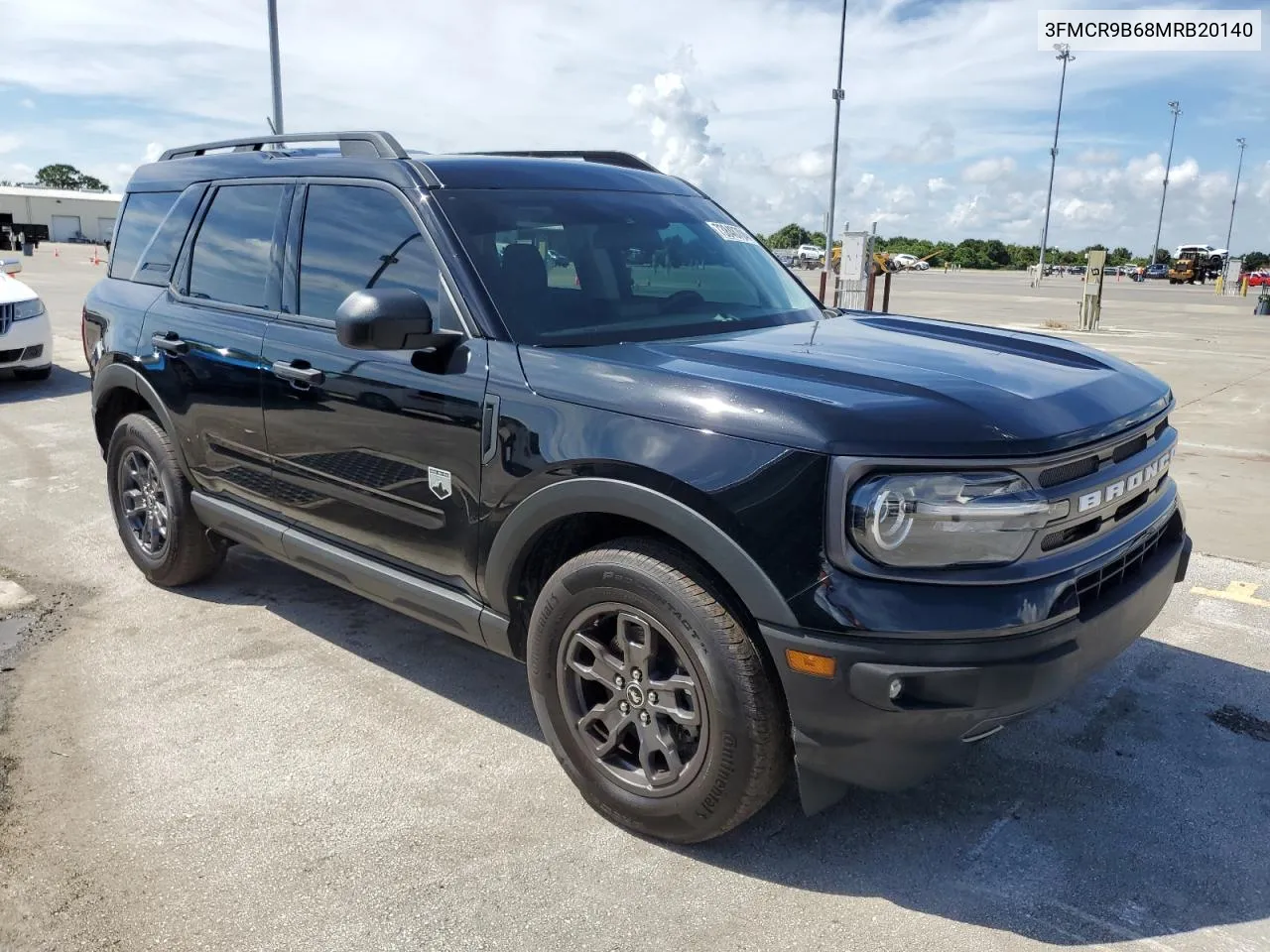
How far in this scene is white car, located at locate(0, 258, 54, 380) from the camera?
992 cm

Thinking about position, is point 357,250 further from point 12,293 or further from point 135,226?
point 12,293

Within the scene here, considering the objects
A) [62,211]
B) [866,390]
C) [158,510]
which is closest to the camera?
[866,390]

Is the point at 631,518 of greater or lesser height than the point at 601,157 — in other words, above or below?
below

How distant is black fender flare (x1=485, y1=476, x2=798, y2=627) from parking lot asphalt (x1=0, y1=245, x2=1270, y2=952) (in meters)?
0.73

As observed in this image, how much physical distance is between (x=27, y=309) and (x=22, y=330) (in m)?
0.32

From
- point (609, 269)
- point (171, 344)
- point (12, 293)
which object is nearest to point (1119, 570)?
point (609, 269)

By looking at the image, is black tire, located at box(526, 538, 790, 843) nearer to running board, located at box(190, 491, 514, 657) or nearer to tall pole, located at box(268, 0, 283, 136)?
running board, located at box(190, 491, 514, 657)

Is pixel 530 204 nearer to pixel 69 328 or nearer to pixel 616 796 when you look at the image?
pixel 616 796

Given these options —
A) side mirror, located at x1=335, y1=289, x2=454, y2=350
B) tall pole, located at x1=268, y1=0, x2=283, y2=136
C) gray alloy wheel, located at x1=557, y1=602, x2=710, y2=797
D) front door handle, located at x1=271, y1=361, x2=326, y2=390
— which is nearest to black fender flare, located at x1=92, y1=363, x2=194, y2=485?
front door handle, located at x1=271, y1=361, x2=326, y2=390

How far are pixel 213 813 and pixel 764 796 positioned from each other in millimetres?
1636

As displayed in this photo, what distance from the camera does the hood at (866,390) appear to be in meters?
2.35

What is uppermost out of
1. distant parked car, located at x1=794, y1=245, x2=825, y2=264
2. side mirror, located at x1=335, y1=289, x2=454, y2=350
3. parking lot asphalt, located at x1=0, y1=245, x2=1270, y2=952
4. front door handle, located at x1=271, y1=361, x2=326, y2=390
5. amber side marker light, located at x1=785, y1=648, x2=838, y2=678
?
side mirror, located at x1=335, y1=289, x2=454, y2=350

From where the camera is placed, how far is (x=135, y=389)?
4.59 m

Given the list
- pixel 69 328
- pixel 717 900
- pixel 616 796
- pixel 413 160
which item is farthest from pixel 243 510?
pixel 69 328
